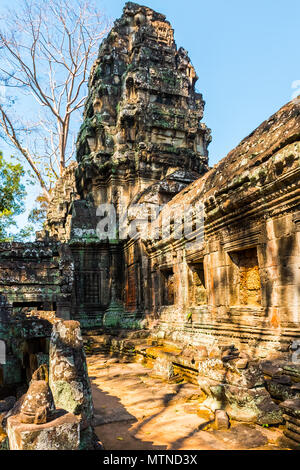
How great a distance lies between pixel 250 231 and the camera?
18.5ft

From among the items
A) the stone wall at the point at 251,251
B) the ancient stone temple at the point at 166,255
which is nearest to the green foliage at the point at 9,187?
the ancient stone temple at the point at 166,255

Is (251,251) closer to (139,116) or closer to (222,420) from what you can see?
(222,420)

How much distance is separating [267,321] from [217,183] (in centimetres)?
294

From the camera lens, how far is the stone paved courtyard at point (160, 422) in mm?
3234

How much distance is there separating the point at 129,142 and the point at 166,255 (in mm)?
6207

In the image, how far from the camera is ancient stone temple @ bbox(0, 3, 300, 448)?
4.16 metres

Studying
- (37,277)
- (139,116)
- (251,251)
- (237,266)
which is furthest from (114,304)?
(251,251)

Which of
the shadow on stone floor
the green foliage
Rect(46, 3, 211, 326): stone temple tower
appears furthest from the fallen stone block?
the green foliage

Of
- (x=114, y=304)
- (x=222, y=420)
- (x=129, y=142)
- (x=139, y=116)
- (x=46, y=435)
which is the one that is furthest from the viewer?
(x=129, y=142)

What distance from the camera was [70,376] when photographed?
10.1ft

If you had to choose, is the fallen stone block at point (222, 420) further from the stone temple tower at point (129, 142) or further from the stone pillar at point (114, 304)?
the stone pillar at point (114, 304)

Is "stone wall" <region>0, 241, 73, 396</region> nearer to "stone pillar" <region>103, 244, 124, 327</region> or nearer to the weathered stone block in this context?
"stone pillar" <region>103, 244, 124, 327</region>
